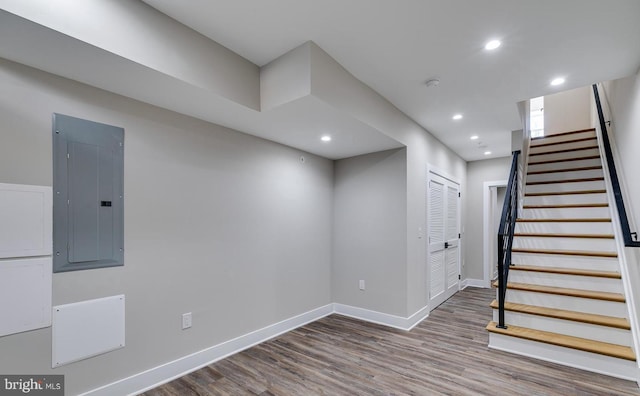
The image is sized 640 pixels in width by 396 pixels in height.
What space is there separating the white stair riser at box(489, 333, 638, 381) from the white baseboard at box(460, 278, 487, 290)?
2802 millimetres

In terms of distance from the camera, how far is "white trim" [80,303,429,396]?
7.11 ft

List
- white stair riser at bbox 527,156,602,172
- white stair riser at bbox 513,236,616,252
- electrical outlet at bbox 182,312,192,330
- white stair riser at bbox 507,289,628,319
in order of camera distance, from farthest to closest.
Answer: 1. white stair riser at bbox 527,156,602,172
2. white stair riser at bbox 513,236,616,252
3. white stair riser at bbox 507,289,628,319
4. electrical outlet at bbox 182,312,192,330

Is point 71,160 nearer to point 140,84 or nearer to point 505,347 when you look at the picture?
point 140,84

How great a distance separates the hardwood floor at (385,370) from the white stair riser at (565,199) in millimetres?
2041

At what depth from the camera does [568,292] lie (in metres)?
2.92

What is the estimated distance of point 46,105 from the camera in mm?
1867

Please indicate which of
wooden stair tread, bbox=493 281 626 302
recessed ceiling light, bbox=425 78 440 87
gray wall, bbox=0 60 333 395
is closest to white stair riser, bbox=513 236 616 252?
wooden stair tread, bbox=493 281 626 302

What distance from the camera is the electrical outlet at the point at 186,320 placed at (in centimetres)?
251

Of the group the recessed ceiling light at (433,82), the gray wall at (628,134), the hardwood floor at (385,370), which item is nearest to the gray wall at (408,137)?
the recessed ceiling light at (433,82)

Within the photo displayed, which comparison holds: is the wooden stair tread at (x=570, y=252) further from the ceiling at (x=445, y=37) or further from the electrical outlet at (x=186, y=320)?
the electrical outlet at (x=186, y=320)

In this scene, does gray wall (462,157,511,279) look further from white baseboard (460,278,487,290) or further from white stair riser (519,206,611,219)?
white stair riser (519,206,611,219)

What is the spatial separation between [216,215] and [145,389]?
57.7 inches

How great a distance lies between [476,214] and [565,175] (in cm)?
177

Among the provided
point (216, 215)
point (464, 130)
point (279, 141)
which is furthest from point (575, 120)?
point (216, 215)
